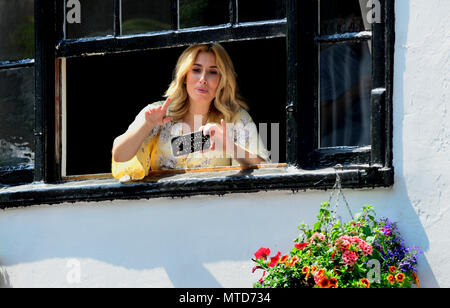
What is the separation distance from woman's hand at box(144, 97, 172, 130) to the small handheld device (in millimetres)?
189

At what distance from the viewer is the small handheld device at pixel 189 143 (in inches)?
221

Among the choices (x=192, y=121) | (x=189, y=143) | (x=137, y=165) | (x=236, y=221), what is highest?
(x=192, y=121)

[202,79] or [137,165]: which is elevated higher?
[202,79]

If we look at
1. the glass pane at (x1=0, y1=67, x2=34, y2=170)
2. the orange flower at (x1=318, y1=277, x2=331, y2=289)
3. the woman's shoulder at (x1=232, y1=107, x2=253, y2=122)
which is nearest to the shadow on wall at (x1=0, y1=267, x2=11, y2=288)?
the glass pane at (x1=0, y1=67, x2=34, y2=170)

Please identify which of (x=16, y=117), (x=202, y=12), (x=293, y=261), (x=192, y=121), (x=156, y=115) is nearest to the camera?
(x=293, y=261)

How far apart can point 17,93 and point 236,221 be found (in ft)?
5.44

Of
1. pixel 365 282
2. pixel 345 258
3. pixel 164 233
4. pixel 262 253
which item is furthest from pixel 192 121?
pixel 365 282

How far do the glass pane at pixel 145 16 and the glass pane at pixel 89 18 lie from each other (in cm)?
A: 9

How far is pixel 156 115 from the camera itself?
5484mm

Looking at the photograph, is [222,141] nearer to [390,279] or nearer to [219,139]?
[219,139]

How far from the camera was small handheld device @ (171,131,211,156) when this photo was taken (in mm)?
5609

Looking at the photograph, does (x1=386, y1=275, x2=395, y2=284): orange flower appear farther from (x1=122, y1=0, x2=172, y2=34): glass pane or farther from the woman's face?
(x1=122, y1=0, x2=172, y2=34): glass pane

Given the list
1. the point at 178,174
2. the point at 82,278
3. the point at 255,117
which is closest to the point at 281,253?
the point at 178,174

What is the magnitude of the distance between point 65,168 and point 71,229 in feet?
1.41
